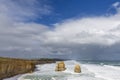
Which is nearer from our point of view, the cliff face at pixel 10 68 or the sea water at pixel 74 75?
the cliff face at pixel 10 68

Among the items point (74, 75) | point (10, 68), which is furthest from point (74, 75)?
point (10, 68)

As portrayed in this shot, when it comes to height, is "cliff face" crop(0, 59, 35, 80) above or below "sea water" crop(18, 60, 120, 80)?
above

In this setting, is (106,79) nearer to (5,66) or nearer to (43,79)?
(43,79)

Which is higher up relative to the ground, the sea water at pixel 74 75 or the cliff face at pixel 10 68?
the cliff face at pixel 10 68

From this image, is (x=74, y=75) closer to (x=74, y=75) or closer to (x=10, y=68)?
(x=74, y=75)

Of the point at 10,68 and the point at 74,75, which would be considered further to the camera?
the point at 74,75

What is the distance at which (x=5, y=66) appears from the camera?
37.8 meters

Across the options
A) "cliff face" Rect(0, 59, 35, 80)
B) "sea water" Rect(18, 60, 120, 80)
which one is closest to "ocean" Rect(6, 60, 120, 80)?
"sea water" Rect(18, 60, 120, 80)

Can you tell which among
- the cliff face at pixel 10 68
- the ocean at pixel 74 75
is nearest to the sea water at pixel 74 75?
the ocean at pixel 74 75

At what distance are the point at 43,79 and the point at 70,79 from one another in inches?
175

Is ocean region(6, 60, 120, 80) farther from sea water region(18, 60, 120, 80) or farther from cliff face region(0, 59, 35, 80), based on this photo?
cliff face region(0, 59, 35, 80)

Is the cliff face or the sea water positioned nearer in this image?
the cliff face

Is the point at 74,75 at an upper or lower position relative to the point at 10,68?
lower

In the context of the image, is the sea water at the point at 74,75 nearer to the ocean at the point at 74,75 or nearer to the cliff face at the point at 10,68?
the ocean at the point at 74,75
